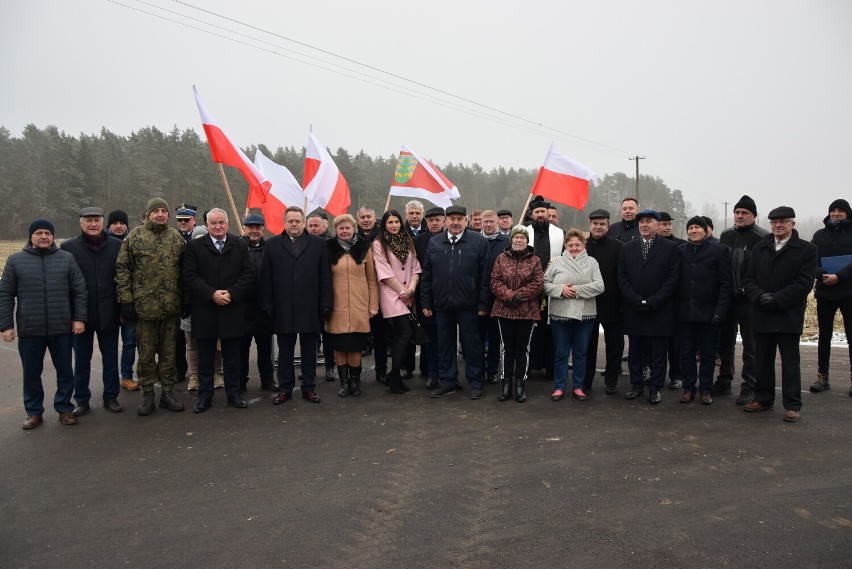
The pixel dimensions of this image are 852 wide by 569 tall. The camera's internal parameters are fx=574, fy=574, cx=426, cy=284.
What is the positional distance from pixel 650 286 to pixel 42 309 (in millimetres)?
6436

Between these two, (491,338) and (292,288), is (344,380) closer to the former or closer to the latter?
(292,288)

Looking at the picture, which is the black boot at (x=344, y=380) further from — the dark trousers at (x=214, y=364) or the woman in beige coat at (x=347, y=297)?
the dark trousers at (x=214, y=364)

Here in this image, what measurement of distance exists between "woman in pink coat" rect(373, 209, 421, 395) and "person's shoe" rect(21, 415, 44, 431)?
12.1ft

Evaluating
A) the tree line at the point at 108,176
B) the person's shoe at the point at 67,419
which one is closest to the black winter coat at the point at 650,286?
the person's shoe at the point at 67,419

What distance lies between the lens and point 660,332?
6465 mm

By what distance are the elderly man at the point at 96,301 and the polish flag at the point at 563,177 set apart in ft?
22.3

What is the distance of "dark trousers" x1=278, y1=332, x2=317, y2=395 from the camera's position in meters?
6.61

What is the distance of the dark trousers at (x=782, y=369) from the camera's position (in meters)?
5.80

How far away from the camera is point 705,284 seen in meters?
6.41

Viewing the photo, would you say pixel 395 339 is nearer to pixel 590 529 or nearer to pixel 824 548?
pixel 590 529

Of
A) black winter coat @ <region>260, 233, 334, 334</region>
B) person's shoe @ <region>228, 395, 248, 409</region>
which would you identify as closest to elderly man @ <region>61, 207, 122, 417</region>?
person's shoe @ <region>228, 395, 248, 409</region>

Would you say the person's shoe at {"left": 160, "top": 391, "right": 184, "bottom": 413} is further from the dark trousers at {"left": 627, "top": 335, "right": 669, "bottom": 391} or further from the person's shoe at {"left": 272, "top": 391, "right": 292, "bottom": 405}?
the dark trousers at {"left": 627, "top": 335, "right": 669, "bottom": 391}

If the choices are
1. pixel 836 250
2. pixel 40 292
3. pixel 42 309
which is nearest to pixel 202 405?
pixel 42 309

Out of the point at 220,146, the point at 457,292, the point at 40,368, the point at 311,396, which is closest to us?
the point at 40,368
